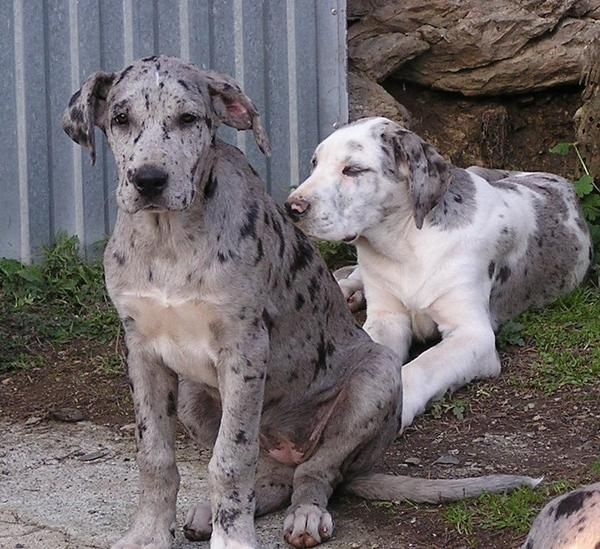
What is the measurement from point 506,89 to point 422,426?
3814 mm

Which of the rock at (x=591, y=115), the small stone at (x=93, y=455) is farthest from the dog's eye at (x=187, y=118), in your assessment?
the rock at (x=591, y=115)

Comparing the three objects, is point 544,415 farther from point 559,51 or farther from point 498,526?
point 559,51

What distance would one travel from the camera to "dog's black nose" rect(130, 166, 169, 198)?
4344mm

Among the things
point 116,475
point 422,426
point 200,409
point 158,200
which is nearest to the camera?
point 158,200

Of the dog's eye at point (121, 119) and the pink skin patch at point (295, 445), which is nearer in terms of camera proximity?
the dog's eye at point (121, 119)

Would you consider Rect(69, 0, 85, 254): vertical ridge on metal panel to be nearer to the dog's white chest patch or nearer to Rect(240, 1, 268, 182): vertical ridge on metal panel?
Rect(240, 1, 268, 182): vertical ridge on metal panel

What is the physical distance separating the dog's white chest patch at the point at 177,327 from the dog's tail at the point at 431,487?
0.80 meters

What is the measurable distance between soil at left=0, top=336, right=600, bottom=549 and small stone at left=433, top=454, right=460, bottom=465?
0.08ft

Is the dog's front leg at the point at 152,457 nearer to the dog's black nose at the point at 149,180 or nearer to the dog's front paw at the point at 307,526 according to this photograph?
the dog's front paw at the point at 307,526

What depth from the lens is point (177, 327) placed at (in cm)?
462

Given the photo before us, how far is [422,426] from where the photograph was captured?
6219 millimetres

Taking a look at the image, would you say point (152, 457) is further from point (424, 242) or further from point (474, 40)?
point (474, 40)

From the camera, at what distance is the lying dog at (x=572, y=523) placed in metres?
3.40

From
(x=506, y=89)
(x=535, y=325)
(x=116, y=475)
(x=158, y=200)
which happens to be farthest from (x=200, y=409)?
(x=506, y=89)
